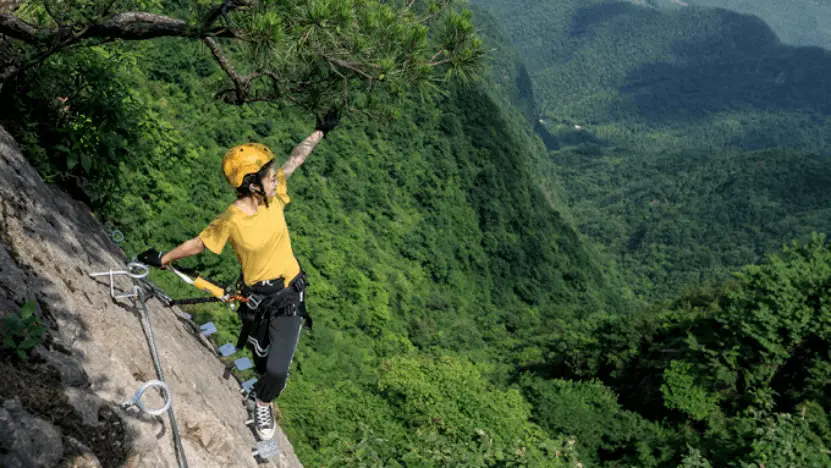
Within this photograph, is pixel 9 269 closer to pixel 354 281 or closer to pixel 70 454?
pixel 70 454

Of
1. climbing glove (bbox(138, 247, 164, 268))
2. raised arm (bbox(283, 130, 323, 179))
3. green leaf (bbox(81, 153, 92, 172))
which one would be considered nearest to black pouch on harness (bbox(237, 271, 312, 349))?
climbing glove (bbox(138, 247, 164, 268))

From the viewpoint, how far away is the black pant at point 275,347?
422cm

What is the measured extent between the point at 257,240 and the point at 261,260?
0.18 m

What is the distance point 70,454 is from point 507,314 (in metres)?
45.2

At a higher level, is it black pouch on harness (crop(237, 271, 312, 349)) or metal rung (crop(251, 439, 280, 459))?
black pouch on harness (crop(237, 271, 312, 349))

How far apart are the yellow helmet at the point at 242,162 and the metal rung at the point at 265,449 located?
1.86 meters

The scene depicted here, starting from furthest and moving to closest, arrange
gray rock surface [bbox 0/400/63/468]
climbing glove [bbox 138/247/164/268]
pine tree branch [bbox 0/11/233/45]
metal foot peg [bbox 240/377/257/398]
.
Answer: metal foot peg [bbox 240/377/257/398], pine tree branch [bbox 0/11/233/45], climbing glove [bbox 138/247/164/268], gray rock surface [bbox 0/400/63/468]

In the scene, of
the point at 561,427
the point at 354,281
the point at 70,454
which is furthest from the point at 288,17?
the point at 354,281

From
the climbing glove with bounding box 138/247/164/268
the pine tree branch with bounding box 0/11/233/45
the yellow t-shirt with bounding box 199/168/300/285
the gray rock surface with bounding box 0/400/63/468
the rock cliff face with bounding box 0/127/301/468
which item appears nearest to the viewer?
the gray rock surface with bounding box 0/400/63/468

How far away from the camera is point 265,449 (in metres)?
4.23

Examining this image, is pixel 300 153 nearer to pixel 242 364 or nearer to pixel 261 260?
pixel 261 260

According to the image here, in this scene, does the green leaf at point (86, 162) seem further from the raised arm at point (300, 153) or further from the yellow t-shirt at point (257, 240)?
the yellow t-shirt at point (257, 240)

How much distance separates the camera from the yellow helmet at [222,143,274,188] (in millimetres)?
3891

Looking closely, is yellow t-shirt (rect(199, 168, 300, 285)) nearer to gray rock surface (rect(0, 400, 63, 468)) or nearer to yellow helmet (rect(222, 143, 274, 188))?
yellow helmet (rect(222, 143, 274, 188))
